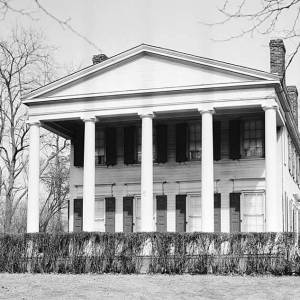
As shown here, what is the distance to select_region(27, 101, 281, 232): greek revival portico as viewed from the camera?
25.2m

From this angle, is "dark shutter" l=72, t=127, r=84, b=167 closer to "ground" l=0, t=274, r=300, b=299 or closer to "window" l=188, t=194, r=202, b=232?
Answer: "window" l=188, t=194, r=202, b=232

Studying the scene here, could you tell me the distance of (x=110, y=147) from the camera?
101 feet

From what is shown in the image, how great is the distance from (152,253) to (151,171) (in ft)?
22.2

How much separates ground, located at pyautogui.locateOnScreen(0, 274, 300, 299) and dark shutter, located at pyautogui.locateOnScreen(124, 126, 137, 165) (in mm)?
11500

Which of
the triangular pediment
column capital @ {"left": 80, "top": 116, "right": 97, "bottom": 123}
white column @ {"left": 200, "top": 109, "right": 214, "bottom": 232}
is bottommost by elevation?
white column @ {"left": 200, "top": 109, "right": 214, "bottom": 232}

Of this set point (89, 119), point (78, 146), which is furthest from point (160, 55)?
point (78, 146)

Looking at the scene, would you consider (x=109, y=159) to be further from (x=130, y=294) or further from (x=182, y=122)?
A: (x=130, y=294)

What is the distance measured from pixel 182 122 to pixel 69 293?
50.1 feet

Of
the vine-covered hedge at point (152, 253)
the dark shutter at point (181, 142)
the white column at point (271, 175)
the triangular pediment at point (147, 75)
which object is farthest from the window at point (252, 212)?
the vine-covered hedge at point (152, 253)

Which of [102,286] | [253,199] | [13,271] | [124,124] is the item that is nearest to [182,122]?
[124,124]

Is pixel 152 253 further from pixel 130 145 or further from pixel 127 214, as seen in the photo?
pixel 130 145

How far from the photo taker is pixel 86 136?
27672 mm

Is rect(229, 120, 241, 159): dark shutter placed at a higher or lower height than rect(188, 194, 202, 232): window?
higher

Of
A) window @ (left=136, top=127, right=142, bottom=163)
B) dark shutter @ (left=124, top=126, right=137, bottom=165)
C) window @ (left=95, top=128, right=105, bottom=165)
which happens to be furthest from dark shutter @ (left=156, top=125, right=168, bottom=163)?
window @ (left=95, top=128, right=105, bottom=165)
